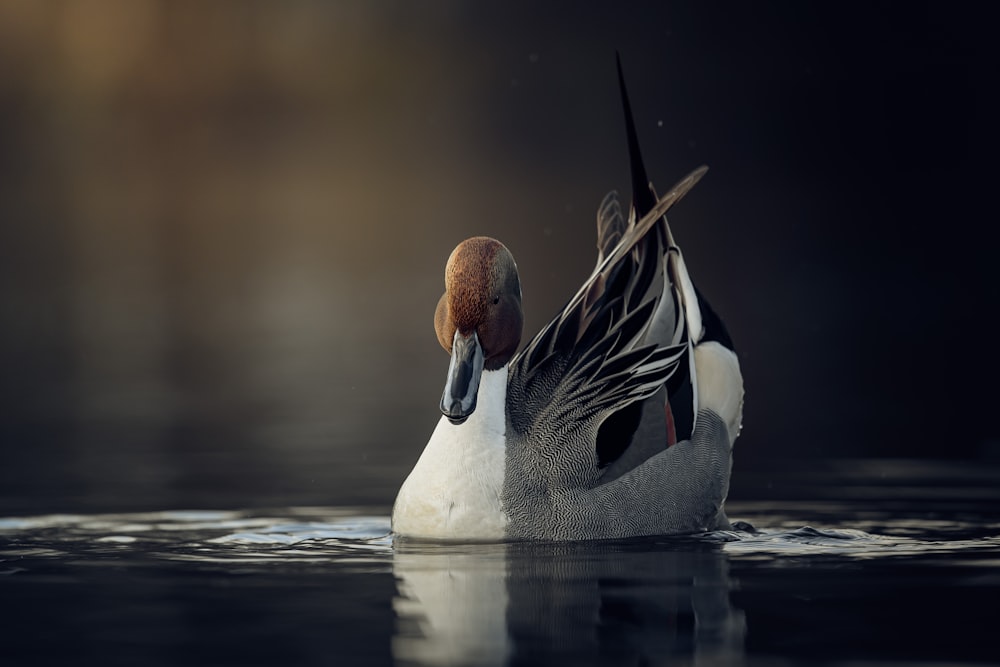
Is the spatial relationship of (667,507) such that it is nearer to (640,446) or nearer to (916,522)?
(640,446)

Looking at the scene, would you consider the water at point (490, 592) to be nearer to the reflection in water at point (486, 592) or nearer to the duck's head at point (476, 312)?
the reflection in water at point (486, 592)

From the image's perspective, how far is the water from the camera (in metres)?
4.51

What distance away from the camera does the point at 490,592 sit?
526cm

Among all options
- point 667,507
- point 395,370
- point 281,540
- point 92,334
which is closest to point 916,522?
point 667,507

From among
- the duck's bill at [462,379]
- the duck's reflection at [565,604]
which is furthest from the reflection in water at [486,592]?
the duck's bill at [462,379]

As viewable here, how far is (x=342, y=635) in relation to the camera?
467 centimetres

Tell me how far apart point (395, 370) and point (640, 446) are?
20.8ft

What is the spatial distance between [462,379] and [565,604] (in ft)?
4.24

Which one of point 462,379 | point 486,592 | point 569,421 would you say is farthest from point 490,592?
point 569,421

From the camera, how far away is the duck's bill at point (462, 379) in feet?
19.8

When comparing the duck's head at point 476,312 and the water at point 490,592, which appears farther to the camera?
the duck's head at point 476,312

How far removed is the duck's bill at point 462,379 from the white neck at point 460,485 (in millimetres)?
122

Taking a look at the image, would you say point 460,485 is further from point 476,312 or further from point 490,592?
point 490,592

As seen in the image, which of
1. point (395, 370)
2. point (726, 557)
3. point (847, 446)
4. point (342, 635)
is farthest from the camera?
point (395, 370)
